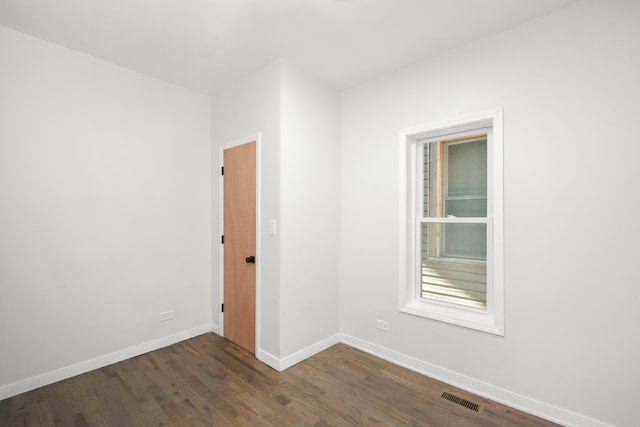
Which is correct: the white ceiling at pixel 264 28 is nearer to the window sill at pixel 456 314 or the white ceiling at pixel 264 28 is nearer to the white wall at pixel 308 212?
the white wall at pixel 308 212

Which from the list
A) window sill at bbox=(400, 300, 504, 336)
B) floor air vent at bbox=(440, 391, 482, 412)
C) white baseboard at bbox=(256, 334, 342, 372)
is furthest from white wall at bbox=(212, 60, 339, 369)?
floor air vent at bbox=(440, 391, 482, 412)

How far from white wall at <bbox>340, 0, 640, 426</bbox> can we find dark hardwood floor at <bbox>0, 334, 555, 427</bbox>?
325 millimetres

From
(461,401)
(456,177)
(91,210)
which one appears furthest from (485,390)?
(91,210)

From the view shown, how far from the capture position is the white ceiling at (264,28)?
2004mm

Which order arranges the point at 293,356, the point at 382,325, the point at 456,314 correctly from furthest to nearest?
the point at 382,325 → the point at 293,356 → the point at 456,314

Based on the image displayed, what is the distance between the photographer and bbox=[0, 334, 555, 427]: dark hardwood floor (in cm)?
201

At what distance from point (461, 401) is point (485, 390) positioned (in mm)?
222

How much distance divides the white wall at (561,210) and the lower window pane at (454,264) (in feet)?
1.01

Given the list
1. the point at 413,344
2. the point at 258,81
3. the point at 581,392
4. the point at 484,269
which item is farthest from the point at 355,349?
the point at 258,81

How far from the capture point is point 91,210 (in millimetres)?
2662

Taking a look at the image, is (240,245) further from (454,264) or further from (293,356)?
(454,264)

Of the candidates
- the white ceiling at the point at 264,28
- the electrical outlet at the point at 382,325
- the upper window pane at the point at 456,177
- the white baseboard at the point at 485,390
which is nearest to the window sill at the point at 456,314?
the electrical outlet at the point at 382,325

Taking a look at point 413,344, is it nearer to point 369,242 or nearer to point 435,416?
point 435,416

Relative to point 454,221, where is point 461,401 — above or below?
below
